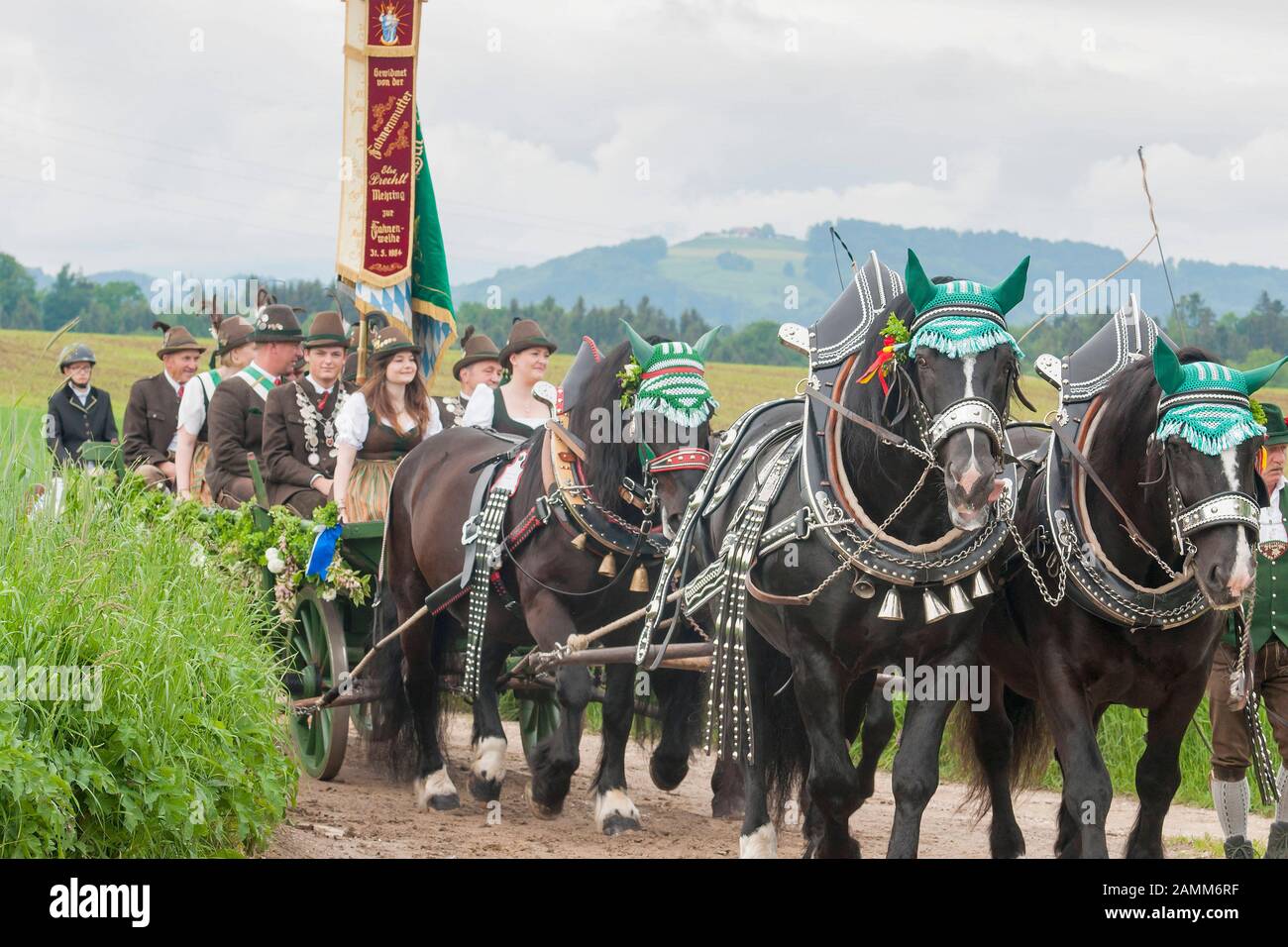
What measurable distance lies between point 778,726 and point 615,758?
1561mm

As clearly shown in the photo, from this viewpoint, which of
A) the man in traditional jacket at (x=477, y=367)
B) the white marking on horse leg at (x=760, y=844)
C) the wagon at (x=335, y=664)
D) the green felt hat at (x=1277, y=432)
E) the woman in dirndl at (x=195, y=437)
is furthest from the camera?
the man in traditional jacket at (x=477, y=367)

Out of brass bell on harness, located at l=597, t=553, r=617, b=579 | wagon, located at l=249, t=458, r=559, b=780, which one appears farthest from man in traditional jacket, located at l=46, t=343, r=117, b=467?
brass bell on harness, located at l=597, t=553, r=617, b=579

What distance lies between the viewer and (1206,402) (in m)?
4.75

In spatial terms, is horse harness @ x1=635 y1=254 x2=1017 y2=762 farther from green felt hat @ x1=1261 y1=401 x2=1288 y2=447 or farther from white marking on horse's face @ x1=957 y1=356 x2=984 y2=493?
green felt hat @ x1=1261 y1=401 x2=1288 y2=447

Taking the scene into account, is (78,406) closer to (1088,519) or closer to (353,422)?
(353,422)

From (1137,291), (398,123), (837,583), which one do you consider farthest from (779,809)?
(398,123)

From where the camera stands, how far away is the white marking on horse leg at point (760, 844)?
5.52 meters

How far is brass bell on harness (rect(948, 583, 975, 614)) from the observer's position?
510cm

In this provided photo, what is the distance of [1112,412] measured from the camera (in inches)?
208

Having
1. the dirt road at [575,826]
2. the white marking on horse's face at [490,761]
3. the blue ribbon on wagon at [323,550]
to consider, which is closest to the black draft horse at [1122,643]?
the dirt road at [575,826]

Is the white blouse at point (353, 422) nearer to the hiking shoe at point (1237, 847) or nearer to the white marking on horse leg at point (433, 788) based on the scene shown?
the white marking on horse leg at point (433, 788)

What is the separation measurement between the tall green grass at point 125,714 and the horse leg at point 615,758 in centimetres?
160
